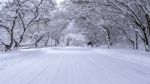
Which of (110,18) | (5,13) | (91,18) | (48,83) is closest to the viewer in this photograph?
(48,83)

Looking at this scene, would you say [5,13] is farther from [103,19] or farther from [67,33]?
[67,33]

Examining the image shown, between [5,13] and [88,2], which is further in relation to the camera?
[5,13]

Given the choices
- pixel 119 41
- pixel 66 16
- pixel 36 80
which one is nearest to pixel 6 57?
pixel 36 80

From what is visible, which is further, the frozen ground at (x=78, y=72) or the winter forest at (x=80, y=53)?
the winter forest at (x=80, y=53)

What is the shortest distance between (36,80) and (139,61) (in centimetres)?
1018

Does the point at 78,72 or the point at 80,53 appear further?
the point at 80,53

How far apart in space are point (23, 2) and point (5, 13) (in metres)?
2.90

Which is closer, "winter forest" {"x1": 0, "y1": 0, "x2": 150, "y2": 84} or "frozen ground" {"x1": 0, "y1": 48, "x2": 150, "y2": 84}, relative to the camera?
"frozen ground" {"x1": 0, "y1": 48, "x2": 150, "y2": 84}

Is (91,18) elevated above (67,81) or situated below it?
above

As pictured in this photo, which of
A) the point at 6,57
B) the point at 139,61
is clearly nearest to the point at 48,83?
the point at 139,61

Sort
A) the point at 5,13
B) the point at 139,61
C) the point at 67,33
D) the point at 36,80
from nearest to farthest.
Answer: the point at 36,80 < the point at 139,61 < the point at 5,13 < the point at 67,33

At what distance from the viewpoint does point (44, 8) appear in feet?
121

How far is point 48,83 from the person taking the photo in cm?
967

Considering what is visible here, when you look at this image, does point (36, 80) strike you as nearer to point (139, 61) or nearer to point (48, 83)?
point (48, 83)
